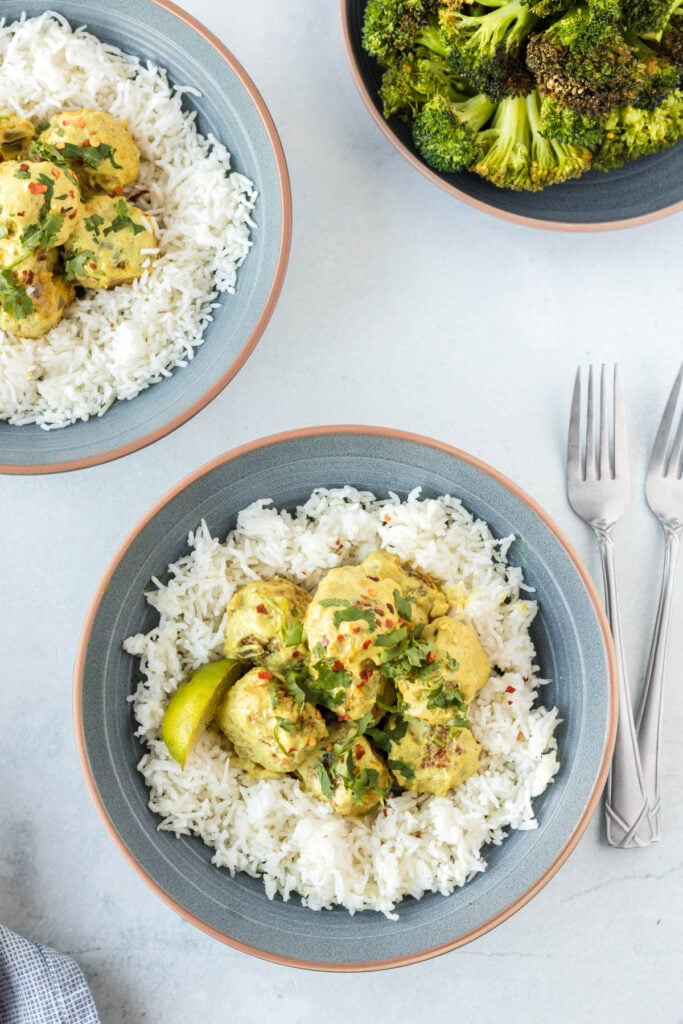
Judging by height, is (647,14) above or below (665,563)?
above

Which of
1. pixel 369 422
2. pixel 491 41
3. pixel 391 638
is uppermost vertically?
pixel 491 41

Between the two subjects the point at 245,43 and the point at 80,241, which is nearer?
the point at 80,241

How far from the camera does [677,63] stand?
2.72m

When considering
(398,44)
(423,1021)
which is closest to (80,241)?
(398,44)

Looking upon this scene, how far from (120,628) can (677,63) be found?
2369 millimetres

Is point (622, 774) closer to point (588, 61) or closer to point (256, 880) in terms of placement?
point (256, 880)

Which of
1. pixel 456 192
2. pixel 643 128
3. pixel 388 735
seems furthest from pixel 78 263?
pixel 643 128

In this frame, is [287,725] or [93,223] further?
[93,223]

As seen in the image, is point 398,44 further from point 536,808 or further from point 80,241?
point 536,808

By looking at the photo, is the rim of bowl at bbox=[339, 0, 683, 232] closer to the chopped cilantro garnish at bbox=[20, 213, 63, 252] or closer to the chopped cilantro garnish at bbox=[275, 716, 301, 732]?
the chopped cilantro garnish at bbox=[20, 213, 63, 252]

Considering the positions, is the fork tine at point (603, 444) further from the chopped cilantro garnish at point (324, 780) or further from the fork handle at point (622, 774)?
the chopped cilantro garnish at point (324, 780)

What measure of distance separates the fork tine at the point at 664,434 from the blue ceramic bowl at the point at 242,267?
1370 millimetres

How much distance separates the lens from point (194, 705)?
254 centimetres

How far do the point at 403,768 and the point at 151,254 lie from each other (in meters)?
1.72
